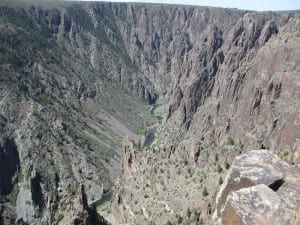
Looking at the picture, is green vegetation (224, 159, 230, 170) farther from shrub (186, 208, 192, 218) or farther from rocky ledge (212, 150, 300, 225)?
rocky ledge (212, 150, 300, 225)

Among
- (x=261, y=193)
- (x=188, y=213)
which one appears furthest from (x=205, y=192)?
(x=261, y=193)

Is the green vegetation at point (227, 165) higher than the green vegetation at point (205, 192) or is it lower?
higher

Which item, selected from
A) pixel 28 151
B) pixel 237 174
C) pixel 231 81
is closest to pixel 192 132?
pixel 231 81

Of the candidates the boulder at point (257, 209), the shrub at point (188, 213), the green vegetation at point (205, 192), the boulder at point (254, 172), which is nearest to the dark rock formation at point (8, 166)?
the shrub at point (188, 213)

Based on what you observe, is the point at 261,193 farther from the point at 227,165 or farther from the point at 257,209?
the point at 227,165

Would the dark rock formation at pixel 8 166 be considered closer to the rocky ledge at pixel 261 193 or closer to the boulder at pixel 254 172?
the boulder at pixel 254 172

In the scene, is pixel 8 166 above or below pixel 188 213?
below

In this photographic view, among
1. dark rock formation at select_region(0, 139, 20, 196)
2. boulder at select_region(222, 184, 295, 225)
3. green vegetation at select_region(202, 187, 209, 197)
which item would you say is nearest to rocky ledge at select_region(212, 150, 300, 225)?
boulder at select_region(222, 184, 295, 225)

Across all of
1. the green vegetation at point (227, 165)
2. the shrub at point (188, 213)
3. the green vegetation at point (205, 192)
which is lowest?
the shrub at point (188, 213)

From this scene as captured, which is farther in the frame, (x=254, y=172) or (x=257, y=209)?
(x=254, y=172)
